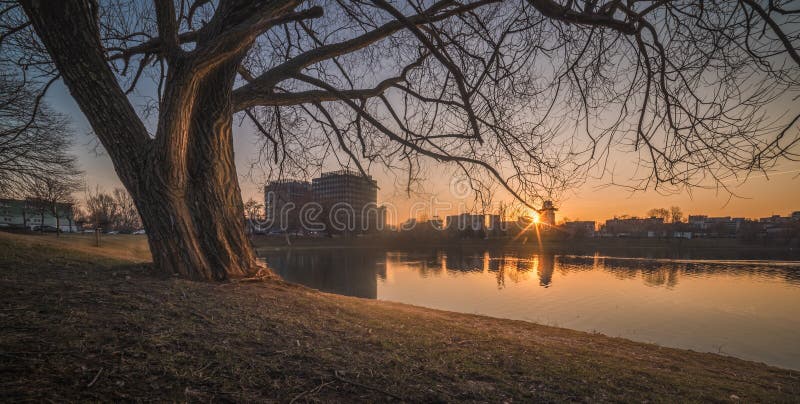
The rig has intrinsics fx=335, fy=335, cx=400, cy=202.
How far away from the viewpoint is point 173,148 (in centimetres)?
410

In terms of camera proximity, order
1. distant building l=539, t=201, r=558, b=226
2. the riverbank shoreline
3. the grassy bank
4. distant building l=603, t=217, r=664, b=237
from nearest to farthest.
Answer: the grassy bank < distant building l=539, t=201, r=558, b=226 < the riverbank shoreline < distant building l=603, t=217, r=664, b=237

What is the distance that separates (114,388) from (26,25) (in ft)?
19.2

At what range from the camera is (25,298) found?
2.59 metres

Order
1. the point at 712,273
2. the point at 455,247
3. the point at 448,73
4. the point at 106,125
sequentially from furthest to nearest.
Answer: the point at 455,247
the point at 712,273
the point at 448,73
the point at 106,125

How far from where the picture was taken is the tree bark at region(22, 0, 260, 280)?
360 cm

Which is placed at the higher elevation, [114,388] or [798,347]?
[114,388]

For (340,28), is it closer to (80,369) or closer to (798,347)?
(80,369)

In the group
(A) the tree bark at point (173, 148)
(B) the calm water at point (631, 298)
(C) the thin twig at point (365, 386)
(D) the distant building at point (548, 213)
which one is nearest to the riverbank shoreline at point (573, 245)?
(B) the calm water at point (631, 298)

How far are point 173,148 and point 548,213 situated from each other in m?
4.61

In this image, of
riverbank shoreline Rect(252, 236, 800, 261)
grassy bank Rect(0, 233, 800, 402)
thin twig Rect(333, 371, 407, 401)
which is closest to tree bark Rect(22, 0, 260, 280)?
grassy bank Rect(0, 233, 800, 402)

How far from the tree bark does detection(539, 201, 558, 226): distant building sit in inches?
166

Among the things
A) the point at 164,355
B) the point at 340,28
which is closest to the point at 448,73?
the point at 340,28

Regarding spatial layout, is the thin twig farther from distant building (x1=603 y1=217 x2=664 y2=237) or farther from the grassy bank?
distant building (x1=603 y1=217 x2=664 y2=237)

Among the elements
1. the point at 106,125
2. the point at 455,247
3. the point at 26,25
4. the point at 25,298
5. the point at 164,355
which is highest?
the point at 26,25
